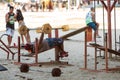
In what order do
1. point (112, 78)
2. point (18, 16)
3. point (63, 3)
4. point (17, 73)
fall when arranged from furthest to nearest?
point (63, 3) < point (18, 16) < point (17, 73) < point (112, 78)

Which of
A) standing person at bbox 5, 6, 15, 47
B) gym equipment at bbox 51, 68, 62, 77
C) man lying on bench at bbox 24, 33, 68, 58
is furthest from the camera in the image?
standing person at bbox 5, 6, 15, 47

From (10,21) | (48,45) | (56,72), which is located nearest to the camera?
(56,72)

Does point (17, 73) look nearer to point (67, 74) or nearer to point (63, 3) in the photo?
point (67, 74)

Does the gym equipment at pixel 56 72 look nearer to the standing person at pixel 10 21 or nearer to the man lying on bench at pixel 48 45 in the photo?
the man lying on bench at pixel 48 45

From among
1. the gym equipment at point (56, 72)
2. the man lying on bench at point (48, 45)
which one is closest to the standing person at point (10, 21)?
the man lying on bench at point (48, 45)

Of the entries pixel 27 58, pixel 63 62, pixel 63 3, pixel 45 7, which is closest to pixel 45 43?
pixel 63 62

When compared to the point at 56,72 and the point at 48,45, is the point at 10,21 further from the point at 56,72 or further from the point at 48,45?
the point at 56,72

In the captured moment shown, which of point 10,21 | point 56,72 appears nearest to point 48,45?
point 56,72

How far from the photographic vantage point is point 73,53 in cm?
1642

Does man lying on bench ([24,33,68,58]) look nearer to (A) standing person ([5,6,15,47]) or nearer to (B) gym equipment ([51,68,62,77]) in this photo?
(B) gym equipment ([51,68,62,77])

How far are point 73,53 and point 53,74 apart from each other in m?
5.44

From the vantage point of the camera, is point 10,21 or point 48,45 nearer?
point 48,45

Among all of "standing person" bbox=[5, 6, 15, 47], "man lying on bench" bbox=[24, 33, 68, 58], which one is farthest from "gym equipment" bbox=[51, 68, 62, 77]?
"standing person" bbox=[5, 6, 15, 47]

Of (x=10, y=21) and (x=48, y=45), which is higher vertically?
(x=10, y=21)
